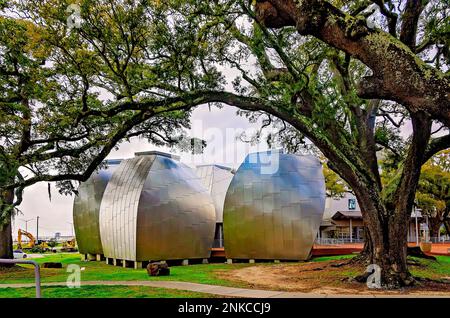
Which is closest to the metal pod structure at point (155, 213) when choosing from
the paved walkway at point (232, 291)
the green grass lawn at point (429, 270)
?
the paved walkway at point (232, 291)

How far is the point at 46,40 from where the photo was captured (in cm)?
1470

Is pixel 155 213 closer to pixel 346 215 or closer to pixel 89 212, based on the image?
Answer: pixel 89 212

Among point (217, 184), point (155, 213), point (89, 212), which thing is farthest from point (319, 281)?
point (217, 184)

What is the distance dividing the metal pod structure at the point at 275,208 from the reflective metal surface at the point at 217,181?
8.74m

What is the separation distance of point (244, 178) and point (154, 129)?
6.09 m

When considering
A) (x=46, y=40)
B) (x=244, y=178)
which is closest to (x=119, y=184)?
(x=244, y=178)

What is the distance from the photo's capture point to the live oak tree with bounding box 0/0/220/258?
1432cm

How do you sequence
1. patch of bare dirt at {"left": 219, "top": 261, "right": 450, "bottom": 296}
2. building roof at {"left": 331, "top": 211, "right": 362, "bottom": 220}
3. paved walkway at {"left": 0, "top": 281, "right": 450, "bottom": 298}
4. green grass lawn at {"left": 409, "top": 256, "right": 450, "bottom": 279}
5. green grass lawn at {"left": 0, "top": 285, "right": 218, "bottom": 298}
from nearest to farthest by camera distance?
1. paved walkway at {"left": 0, "top": 281, "right": 450, "bottom": 298}
2. green grass lawn at {"left": 0, "top": 285, "right": 218, "bottom": 298}
3. patch of bare dirt at {"left": 219, "top": 261, "right": 450, "bottom": 296}
4. green grass lawn at {"left": 409, "top": 256, "right": 450, "bottom": 279}
5. building roof at {"left": 331, "top": 211, "right": 362, "bottom": 220}

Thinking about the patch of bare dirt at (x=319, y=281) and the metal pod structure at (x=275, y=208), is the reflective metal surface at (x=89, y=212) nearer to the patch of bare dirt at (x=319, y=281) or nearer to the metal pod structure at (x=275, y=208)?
the metal pod structure at (x=275, y=208)

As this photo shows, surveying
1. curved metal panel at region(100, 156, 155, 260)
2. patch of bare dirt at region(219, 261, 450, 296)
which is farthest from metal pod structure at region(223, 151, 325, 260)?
curved metal panel at region(100, 156, 155, 260)

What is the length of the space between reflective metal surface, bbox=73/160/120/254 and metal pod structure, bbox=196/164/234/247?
338 inches

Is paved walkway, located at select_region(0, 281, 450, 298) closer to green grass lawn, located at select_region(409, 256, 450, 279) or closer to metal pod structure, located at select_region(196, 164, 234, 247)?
green grass lawn, located at select_region(409, 256, 450, 279)

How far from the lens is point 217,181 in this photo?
35.4 m
